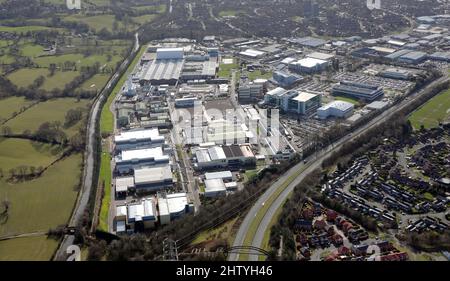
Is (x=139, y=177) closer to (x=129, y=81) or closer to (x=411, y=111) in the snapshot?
(x=129, y=81)

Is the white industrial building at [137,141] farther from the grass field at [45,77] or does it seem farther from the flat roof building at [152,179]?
the grass field at [45,77]

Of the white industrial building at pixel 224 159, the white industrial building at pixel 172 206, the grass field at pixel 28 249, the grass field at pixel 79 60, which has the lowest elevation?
the grass field at pixel 28 249

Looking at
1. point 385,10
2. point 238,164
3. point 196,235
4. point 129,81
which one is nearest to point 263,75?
point 129,81

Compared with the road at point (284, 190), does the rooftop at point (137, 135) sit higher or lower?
higher

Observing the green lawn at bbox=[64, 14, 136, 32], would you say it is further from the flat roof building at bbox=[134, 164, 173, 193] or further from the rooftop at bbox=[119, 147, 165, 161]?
the flat roof building at bbox=[134, 164, 173, 193]

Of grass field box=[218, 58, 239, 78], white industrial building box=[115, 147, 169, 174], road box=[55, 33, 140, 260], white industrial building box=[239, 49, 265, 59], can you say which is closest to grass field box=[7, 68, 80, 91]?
→ road box=[55, 33, 140, 260]

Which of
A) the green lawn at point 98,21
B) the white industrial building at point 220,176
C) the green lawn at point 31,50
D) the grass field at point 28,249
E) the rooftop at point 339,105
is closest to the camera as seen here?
the grass field at point 28,249

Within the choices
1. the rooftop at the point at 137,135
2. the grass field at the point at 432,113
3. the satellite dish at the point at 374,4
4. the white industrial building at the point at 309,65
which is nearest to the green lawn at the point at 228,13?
the satellite dish at the point at 374,4
